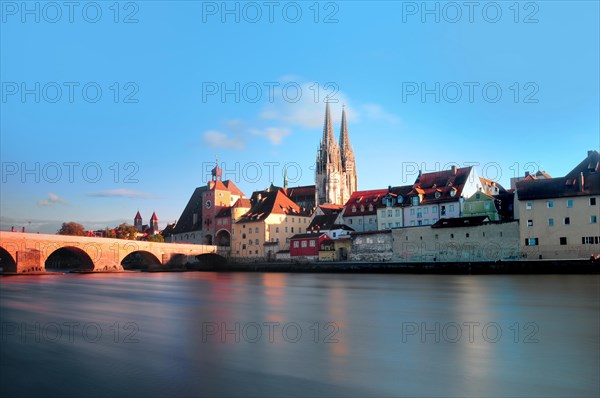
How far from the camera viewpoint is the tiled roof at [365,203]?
6638 centimetres

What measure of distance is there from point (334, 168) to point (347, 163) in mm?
8061

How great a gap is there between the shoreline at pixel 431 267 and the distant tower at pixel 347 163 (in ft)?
164

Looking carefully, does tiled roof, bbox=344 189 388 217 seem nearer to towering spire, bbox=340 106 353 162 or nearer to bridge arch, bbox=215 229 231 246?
bridge arch, bbox=215 229 231 246

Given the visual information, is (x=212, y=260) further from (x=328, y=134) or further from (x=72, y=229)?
(x=328, y=134)

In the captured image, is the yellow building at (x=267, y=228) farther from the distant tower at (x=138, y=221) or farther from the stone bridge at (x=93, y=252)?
the distant tower at (x=138, y=221)

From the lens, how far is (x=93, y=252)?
60.9 metres

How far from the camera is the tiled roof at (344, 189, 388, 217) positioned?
66.4m

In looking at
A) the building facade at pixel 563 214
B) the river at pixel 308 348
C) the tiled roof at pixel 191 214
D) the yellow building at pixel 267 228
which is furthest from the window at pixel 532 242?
the tiled roof at pixel 191 214

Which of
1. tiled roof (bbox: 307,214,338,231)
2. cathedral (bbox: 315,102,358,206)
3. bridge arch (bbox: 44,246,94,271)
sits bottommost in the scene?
bridge arch (bbox: 44,246,94,271)

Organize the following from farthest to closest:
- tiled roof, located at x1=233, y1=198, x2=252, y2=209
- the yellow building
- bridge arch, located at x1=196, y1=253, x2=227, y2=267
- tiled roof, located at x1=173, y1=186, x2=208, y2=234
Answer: tiled roof, located at x1=173, y1=186, x2=208, y2=234 < tiled roof, located at x1=233, y1=198, x2=252, y2=209 < bridge arch, located at x1=196, y1=253, x2=227, y2=267 < the yellow building

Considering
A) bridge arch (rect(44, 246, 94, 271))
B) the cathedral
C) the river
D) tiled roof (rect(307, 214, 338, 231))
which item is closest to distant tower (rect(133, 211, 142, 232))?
bridge arch (rect(44, 246, 94, 271))

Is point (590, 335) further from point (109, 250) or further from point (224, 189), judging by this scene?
point (224, 189)

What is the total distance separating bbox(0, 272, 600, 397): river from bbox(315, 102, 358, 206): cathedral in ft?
280

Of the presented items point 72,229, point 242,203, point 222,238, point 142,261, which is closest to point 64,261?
point 72,229
